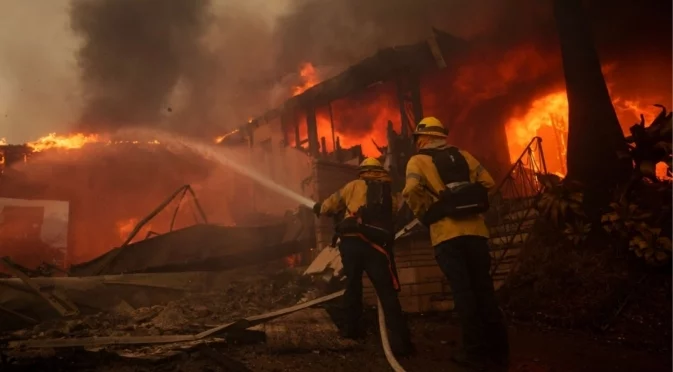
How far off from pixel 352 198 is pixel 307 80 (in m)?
13.4

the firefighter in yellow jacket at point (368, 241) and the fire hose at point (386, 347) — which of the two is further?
the firefighter in yellow jacket at point (368, 241)

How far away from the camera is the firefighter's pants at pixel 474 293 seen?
3.57 metres

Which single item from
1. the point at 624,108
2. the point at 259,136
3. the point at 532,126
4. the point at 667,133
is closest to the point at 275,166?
the point at 259,136

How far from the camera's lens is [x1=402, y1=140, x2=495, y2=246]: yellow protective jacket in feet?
12.2

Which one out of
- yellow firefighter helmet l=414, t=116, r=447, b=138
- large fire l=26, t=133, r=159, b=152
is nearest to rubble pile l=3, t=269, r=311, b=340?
yellow firefighter helmet l=414, t=116, r=447, b=138

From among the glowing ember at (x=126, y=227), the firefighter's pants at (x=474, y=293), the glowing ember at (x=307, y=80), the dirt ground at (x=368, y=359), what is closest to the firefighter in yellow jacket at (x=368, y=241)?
the dirt ground at (x=368, y=359)

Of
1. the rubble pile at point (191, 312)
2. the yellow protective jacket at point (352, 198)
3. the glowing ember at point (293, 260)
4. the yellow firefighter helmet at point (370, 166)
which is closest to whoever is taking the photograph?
the rubble pile at point (191, 312)

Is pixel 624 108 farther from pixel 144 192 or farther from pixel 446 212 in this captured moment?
pixel 144 192

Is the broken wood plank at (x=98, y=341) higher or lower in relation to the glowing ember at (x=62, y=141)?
lower

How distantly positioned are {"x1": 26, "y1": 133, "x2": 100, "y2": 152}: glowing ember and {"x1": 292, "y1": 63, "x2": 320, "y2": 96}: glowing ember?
10.2 metres

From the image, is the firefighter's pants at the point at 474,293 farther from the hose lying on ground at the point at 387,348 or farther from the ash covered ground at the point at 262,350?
the hose lying on ground at the point at 387,348

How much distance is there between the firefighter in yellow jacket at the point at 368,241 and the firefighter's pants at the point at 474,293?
860mm

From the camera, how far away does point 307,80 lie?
17625mm

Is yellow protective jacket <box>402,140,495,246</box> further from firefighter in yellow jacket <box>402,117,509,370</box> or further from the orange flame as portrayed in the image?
the orange flame
